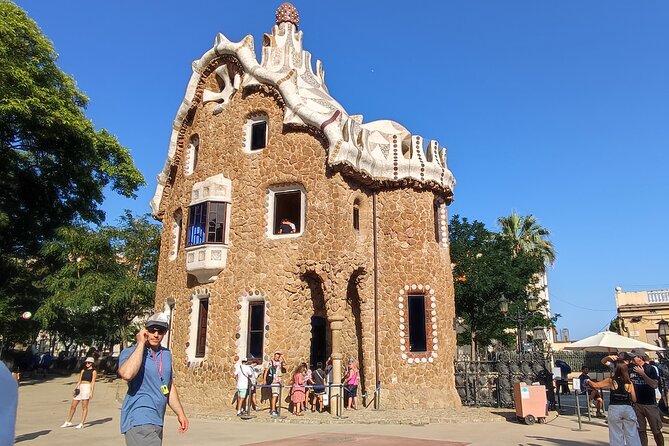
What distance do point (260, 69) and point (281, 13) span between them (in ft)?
16.7

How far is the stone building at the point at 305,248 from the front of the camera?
14.3 m

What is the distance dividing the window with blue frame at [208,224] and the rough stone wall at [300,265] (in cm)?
32

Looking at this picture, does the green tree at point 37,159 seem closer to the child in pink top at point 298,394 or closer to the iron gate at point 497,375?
the child in pink top at point 298,394

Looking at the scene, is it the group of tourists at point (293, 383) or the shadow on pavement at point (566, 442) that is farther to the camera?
the group of tourists at point (293, 383)

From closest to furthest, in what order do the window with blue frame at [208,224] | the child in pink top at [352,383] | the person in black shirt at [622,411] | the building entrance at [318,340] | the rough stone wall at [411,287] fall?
the person in black shirt at [622,411], the child in pink top at [352,383], the rough stone wall at [411,287], the window with blue frame at [208,224], the building entrance at [318,340]

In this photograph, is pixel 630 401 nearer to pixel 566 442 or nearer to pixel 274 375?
pixel 566 442

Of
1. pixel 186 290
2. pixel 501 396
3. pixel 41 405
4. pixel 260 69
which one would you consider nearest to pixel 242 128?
pixel 260 69

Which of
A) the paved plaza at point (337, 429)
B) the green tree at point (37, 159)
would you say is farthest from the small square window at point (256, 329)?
the green tree at point (37, 159)

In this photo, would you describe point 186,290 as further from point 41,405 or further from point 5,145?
point 5,145

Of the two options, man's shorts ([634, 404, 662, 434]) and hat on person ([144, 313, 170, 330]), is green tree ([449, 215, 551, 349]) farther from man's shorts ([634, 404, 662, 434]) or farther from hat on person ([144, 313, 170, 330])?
hat on person ([144, 313, 170, 330])

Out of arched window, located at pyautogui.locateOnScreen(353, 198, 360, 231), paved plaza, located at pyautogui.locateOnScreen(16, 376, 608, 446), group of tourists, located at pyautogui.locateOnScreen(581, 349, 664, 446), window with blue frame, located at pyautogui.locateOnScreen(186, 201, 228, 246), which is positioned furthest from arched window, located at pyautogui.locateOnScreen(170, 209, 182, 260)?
group of tourists, located at pyautogui.locateOnScreen(581, 349, 664, 446)

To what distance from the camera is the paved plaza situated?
28.5ft

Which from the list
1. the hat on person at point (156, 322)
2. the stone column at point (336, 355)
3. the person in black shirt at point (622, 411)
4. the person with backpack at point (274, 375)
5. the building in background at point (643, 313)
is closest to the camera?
the hat on person at point (156, 322)

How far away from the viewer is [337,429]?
10.4 meters
